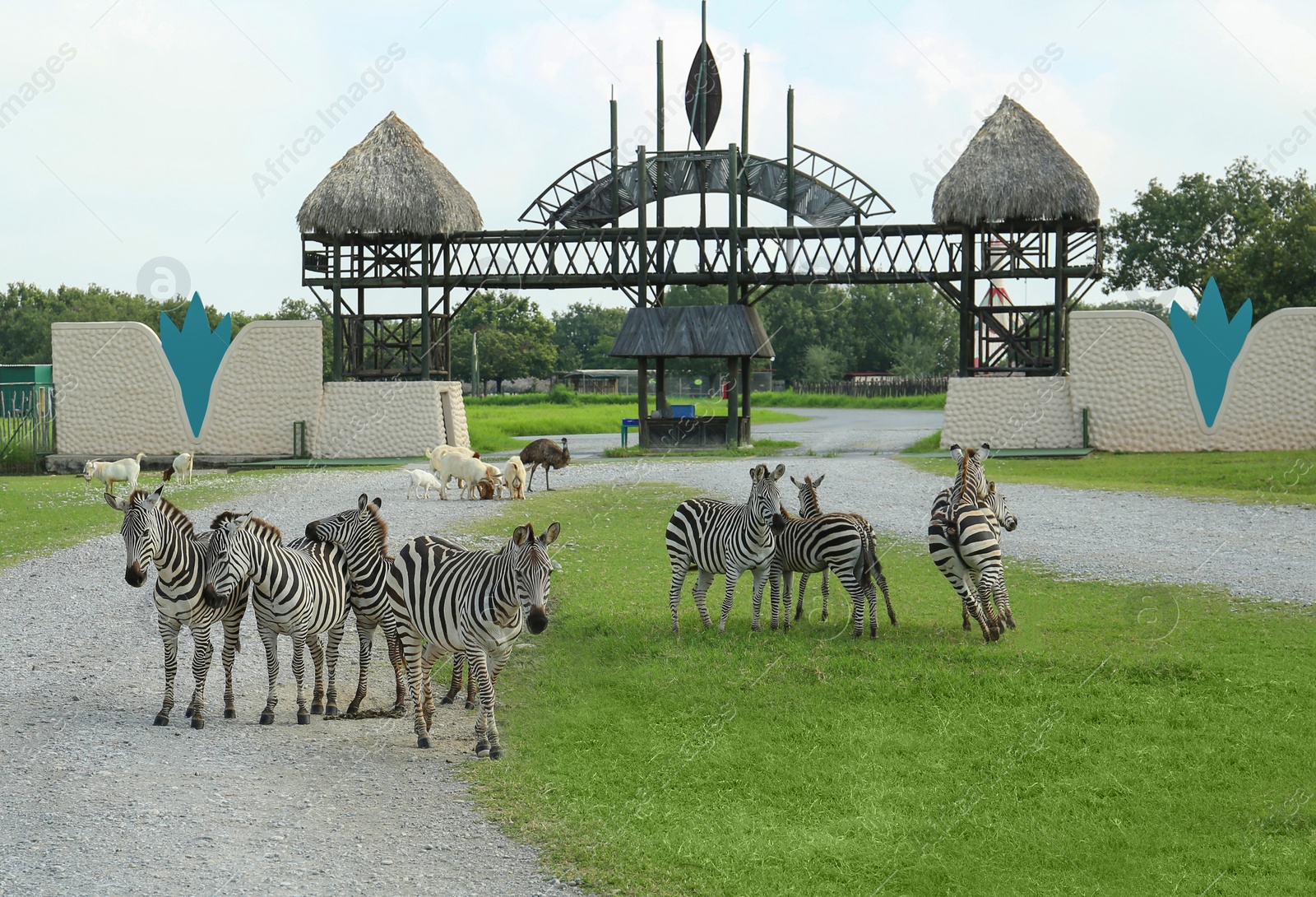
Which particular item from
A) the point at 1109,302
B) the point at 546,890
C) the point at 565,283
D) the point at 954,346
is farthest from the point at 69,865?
A: the point at 954,346

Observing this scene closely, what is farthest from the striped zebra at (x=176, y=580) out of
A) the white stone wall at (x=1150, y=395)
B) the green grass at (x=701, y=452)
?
the white stone wall at (x=1150, y=395)

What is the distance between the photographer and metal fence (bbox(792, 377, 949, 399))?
58.0 m

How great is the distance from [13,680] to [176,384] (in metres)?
20.6

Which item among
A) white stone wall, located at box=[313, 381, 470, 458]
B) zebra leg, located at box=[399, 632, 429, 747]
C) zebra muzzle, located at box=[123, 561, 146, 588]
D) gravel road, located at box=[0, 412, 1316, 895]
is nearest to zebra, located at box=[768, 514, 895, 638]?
gravel road, located at box=[0, 412, 1316, 895]

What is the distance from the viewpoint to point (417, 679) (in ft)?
24.6

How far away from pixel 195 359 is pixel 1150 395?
2183 centimetres

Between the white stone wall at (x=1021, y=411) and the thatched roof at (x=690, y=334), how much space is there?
5027 millimetres

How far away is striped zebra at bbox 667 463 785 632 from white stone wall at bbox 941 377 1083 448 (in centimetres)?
1769

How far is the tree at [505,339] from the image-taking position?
75.0 m

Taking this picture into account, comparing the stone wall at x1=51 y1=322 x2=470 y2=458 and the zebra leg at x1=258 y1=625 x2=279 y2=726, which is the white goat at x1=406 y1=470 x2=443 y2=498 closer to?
the stone wall at x1=51 y1=322 x2=470 y2=458

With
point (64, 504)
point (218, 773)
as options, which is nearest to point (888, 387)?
point (64, 504)

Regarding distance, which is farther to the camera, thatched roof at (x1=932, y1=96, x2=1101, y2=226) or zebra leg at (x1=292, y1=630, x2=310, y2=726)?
thatched roof at (x1=932, y1=96, x2=1101, y2=226)

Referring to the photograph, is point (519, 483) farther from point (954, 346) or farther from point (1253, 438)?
point (954, 346)

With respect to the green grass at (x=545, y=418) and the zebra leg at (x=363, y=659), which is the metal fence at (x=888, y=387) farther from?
the zebra leg at (x=363, y=659)
